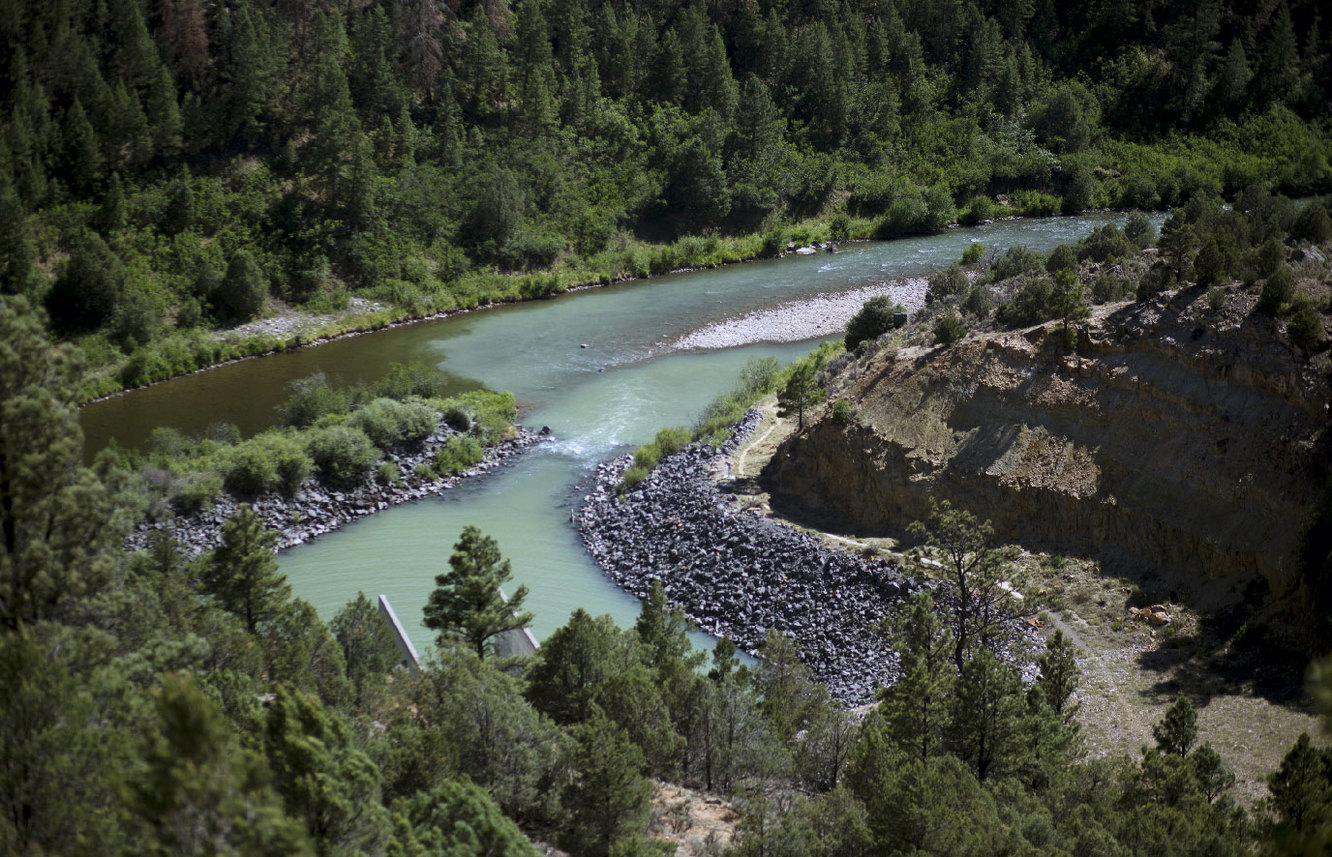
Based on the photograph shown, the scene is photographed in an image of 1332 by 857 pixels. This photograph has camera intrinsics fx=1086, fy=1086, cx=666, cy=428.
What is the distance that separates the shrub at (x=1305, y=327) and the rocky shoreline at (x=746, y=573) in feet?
38.3

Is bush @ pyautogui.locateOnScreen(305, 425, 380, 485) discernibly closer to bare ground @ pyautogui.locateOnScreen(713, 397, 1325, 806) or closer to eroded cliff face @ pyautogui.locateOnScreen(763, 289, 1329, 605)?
eroded cliff face @ pyautogui.locateOnScreen(763, 289, 1329, 605)

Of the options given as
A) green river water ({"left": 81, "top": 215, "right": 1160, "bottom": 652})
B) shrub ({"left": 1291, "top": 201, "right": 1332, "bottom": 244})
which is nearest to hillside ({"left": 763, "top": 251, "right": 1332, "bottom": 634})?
shrub ({"left": 1291, "top": 201, "right": 1332, "bottom": 244})

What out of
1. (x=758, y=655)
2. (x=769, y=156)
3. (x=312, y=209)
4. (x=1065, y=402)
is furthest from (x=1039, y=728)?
(x=769, y=156)

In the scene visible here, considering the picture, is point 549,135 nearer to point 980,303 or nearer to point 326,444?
point 326,444

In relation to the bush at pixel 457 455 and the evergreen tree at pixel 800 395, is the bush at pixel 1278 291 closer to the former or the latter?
the evergreen tree at pixel 800 395

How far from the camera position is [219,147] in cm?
6825

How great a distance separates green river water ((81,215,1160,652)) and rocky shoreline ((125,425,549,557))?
2.22 feet

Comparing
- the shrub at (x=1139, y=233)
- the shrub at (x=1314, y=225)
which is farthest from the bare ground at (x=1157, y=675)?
the shrub at (x=1139, y=233)

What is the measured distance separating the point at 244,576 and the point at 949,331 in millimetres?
22919

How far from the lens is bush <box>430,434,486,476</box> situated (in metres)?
44.7

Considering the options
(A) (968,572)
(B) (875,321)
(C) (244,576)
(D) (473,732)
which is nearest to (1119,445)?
(A) (968,572)

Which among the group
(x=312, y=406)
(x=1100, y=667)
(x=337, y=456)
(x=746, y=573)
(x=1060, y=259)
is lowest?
(x=746, y=573)

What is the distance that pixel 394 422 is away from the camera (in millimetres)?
44875

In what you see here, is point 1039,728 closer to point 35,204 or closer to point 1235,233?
point 1235,233
